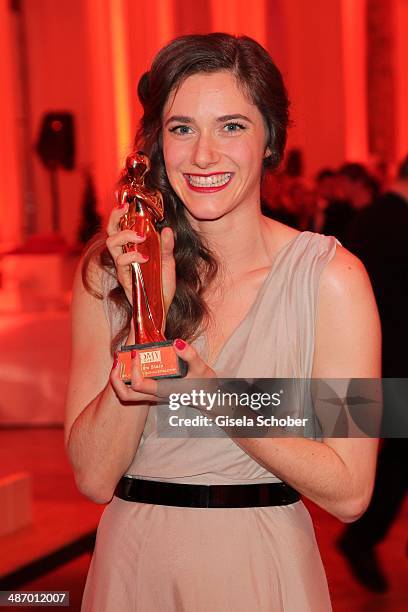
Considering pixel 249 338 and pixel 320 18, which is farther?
pixel 320 18

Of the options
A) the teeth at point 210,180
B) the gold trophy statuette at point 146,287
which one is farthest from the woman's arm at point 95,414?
the teeth at point 210,180

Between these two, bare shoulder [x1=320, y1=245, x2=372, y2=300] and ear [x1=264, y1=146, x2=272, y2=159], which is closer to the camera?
bare shoulder [x1=320, y1=245, x2=372, y2=300]

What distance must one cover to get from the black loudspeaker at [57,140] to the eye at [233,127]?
11680 millimetres

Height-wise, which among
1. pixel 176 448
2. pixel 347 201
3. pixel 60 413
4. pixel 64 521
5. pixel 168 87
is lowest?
pixel 60 413

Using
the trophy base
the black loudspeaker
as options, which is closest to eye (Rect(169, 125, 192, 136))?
the trophy base

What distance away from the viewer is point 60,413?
8234mm

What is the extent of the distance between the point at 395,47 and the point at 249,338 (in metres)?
25.6

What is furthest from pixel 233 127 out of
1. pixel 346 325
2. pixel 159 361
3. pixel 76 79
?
pixel 76 79

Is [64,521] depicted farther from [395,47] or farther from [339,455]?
[395,47]

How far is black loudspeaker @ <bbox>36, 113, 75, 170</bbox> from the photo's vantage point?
13.4 m

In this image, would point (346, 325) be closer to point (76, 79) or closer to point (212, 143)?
point (212, 143)

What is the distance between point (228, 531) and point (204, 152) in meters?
0.61

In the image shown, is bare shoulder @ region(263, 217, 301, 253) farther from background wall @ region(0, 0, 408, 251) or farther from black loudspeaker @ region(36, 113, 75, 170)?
black loudspeaker @ region(36, 113, 75, 170)

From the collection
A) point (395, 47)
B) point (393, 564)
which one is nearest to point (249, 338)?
point (393, 564)
